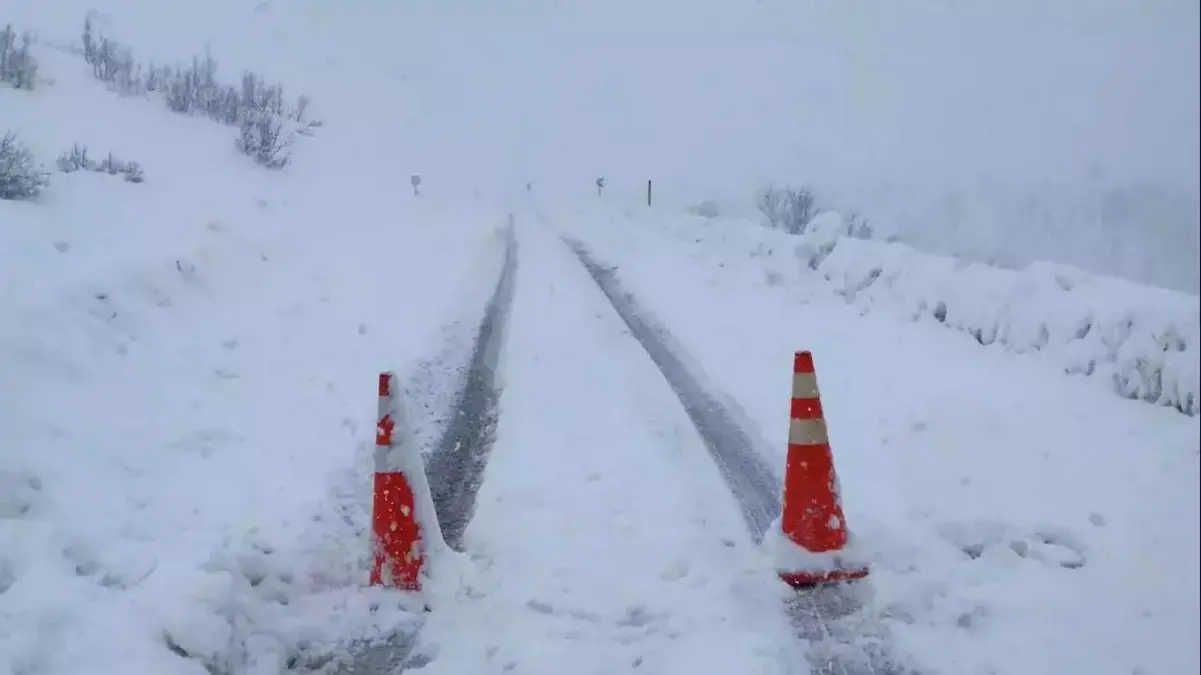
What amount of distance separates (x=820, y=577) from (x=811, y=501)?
1.19ft

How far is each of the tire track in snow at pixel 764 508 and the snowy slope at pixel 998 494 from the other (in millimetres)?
161

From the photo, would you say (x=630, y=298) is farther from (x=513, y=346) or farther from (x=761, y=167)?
(x=761, y=167)

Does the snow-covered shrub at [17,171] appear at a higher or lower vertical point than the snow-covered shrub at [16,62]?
lower

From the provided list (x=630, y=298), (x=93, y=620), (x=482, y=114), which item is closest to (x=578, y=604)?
(x=93, y=620)

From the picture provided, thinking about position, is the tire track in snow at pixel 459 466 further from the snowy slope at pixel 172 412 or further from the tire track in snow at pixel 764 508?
the tire track in snow at pixel 764 508

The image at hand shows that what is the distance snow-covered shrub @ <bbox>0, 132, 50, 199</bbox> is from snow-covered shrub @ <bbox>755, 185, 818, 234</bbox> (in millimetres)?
29178

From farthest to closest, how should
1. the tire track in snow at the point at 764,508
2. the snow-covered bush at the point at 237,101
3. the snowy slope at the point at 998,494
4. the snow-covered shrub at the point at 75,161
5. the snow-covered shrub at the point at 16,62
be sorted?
the snow-covered bush at the point at 237,101, the snow-covered shrub at the point at 75,161, the snow-covered shrub at the point at 16,62, the snowy slope at the point at 998,494, the tire track in snow at the point at 764,508

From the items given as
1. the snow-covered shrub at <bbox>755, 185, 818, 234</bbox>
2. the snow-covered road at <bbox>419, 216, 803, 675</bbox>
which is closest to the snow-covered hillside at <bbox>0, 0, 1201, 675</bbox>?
the snow-covered road at <bbox>419, 216, 803, 675</bbox>

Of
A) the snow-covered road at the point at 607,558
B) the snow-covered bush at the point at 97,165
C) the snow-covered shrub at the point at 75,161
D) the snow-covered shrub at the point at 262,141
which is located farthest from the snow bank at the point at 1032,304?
the snow-covered shrub at the point at 75,161

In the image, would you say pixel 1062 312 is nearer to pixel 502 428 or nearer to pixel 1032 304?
pixel 1032 304

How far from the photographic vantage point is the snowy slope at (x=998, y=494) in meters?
3.65

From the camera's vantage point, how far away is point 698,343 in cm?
1019

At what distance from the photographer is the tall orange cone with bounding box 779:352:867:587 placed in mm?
4191

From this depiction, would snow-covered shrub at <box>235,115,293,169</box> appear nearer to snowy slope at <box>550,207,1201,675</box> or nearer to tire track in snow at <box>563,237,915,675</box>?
tire track in snow at <box>563,237,915,675</box>
